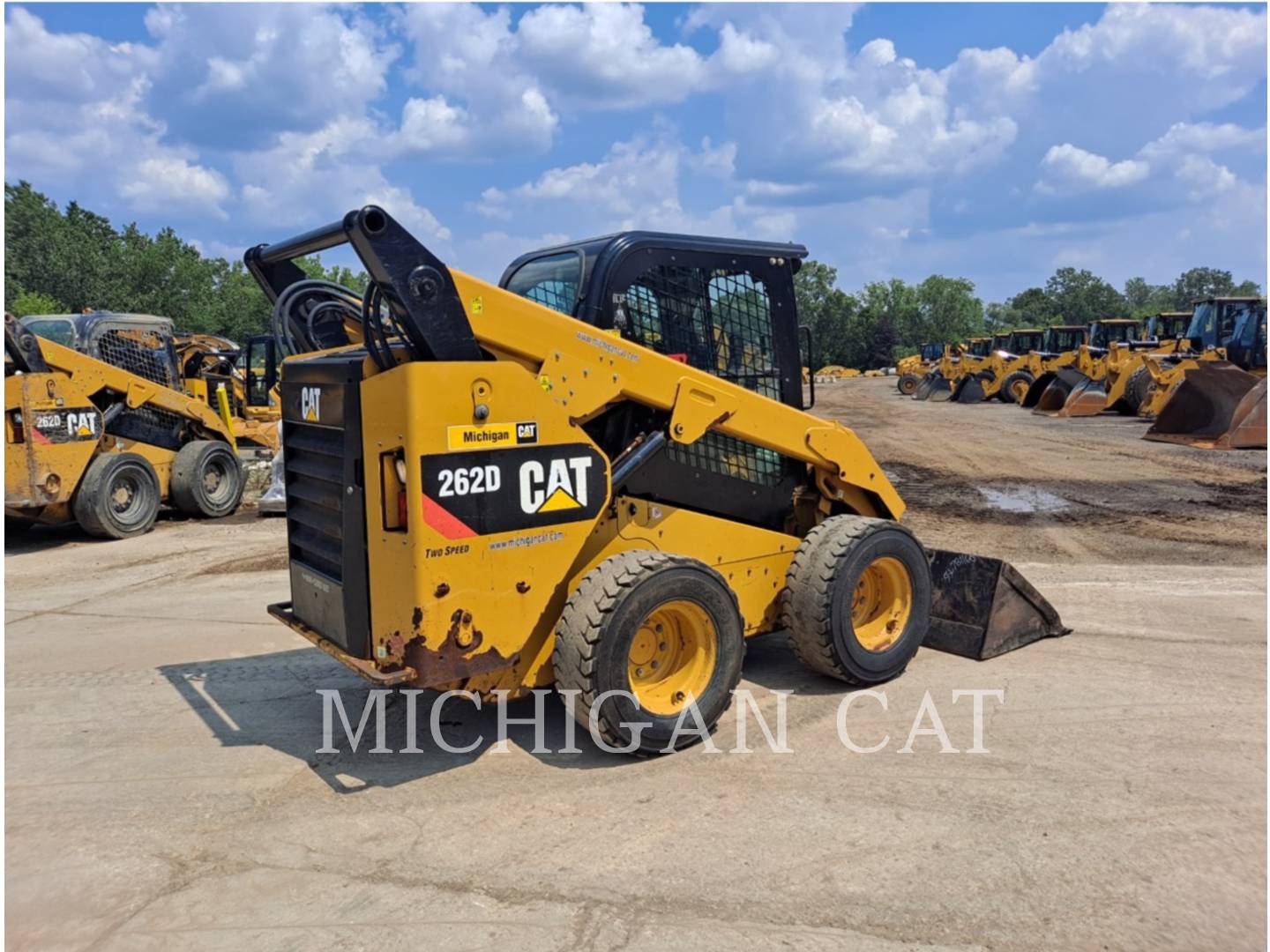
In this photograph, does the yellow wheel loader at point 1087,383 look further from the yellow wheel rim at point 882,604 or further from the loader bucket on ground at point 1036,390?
the yellow wheel rim at point 882,604

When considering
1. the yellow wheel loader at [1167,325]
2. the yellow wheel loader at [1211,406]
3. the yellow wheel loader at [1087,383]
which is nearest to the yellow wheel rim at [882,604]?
the yellow wheel loader at [1211,406]

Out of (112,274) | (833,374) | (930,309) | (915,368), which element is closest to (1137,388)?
(915,368)

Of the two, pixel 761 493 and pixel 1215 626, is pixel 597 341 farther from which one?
pixel 1215 626

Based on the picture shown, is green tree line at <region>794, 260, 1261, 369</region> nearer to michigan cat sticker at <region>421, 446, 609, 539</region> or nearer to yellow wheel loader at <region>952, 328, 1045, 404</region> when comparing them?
yellow wheel loader at <region>952, 328, 1045, 404</region>

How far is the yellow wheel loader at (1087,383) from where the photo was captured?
2195 cm

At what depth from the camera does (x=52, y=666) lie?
5594 millimetres

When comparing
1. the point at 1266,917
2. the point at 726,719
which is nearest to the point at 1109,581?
the point at 726,719

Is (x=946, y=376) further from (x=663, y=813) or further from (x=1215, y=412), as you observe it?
(x=663, y=813)

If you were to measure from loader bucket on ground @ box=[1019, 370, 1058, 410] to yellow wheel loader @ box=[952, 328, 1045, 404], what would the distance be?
1113 millimetres

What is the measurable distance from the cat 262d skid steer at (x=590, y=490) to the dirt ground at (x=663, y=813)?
1.35 ft

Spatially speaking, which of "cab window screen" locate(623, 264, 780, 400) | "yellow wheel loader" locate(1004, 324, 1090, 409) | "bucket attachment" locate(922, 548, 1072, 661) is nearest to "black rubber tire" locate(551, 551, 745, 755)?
"cab window screen" locate(623, 264, 780, 400)

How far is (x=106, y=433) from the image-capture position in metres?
10.2

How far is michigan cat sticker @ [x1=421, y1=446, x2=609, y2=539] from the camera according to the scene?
11.6ft

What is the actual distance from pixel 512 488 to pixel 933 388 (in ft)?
107
